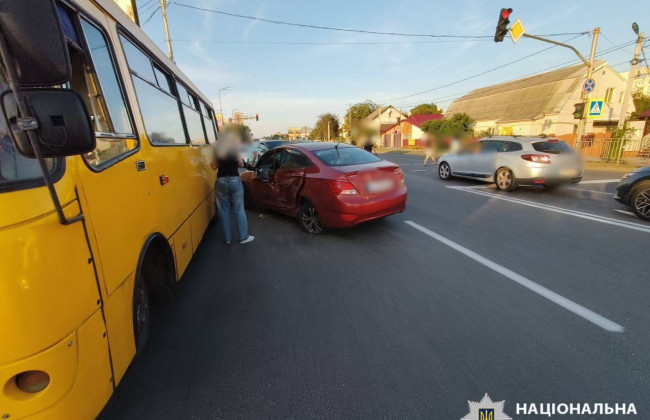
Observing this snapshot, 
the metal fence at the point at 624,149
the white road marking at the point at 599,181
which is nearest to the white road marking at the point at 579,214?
the white road marking at the point at 599,181

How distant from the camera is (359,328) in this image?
2.75m

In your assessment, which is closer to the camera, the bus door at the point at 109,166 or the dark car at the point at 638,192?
the bus door at the point at 109,166

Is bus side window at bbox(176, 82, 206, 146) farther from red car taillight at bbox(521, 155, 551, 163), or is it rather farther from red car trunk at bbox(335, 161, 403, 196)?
red car taillight at bbox(521, 155, 551, 163)

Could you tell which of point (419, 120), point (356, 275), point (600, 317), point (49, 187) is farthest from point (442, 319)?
point (419, 120)

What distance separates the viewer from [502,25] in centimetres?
1118

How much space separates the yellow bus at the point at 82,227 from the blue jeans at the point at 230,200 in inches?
76.0

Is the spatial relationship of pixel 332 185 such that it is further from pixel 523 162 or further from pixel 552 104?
pixel 552 104

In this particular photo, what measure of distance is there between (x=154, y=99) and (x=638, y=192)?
26.1 ft

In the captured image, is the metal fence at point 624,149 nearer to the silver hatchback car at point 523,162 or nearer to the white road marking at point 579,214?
the silver hatchback car at point 523,162

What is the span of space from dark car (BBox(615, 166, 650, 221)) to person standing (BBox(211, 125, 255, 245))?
7.09 m

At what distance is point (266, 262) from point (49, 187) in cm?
Result: 316

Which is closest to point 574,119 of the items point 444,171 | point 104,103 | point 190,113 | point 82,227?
point 444,171

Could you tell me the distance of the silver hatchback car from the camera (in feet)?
26.0

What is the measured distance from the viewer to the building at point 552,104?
28.3 meters
